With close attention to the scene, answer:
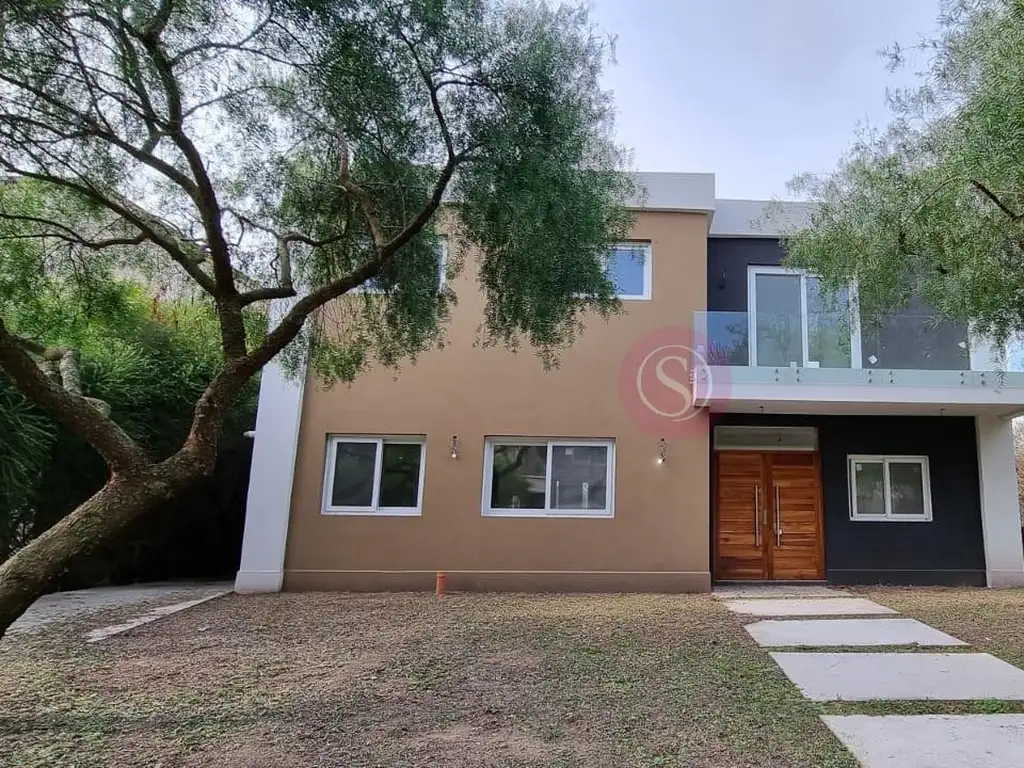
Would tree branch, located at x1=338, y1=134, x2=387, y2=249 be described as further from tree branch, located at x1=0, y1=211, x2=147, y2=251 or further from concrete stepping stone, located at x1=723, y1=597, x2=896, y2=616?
concrete stepping stone, located at x1=723, y1=597, x2=896, y2=616

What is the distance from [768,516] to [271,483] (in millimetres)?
7454

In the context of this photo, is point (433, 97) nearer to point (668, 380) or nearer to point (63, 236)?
point (63, 236)

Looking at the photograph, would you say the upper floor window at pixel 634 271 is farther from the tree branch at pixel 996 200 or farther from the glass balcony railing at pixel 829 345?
the tree branch at pixel 996 200

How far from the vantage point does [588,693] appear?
4.25 metres

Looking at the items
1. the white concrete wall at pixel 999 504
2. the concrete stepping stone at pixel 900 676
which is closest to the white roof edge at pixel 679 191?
the white concrete wall at pixel 999 504

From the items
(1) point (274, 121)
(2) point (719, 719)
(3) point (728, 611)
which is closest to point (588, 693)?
(2) point (719, 719)

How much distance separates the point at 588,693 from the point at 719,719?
900 millimetres

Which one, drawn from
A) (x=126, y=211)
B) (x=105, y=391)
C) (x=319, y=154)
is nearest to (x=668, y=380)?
(x=319, y=154)

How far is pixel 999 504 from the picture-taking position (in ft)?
29.8

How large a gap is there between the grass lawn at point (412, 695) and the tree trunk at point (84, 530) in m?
0.81

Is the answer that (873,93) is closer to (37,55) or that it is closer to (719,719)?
(719,719)

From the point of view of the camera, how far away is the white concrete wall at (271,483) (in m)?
8.41

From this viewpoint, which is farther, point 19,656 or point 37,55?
point 19,656

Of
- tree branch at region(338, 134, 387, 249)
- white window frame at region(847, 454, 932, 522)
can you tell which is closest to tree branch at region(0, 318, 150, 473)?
tree branch at region(338, 134, 387, 249)
